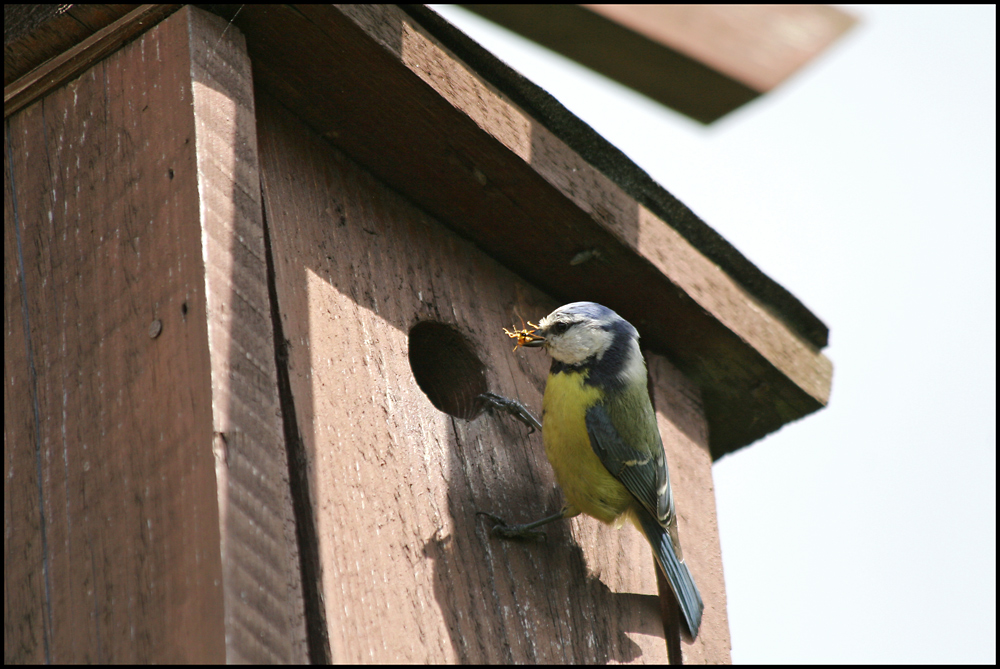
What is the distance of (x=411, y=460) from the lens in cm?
177

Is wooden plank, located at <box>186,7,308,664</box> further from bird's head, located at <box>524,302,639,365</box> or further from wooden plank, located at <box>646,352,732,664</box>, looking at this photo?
wooden plank, located at <box>646,352,732,664</box>

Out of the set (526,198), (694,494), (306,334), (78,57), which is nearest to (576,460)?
(694,494)

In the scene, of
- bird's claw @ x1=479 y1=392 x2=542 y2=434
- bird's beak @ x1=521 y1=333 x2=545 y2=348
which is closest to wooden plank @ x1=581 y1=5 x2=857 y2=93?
bird's claw @ x1=479 y1=392 x2=542 y2=434

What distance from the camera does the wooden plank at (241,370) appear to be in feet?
4.19

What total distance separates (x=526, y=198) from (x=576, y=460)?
0.54m

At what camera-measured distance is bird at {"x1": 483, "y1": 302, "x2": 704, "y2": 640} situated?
2.09 metres

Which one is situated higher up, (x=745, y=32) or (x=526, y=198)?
(x=526, y=198)

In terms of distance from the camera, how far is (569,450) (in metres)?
2.15

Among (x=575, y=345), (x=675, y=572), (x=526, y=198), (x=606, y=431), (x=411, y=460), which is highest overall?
(x=526, y=198)

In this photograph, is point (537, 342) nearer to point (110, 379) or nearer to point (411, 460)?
point (411, 460)

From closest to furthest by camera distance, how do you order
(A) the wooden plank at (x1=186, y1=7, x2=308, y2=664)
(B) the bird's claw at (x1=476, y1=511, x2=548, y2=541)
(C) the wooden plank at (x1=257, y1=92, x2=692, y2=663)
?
(A) the wooden plank at (x1=186, y1=7, x2=308, y2=664), (C) the wooden plank at (x1=257, y1=92, x2=692, y2=663), (B) the bird's claw at (x1=476, y1=511, x2=548, y2=541)

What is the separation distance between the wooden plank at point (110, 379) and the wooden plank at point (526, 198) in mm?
299

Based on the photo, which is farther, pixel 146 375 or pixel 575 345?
pixel 575 345

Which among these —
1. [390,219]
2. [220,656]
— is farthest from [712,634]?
[220,656]
